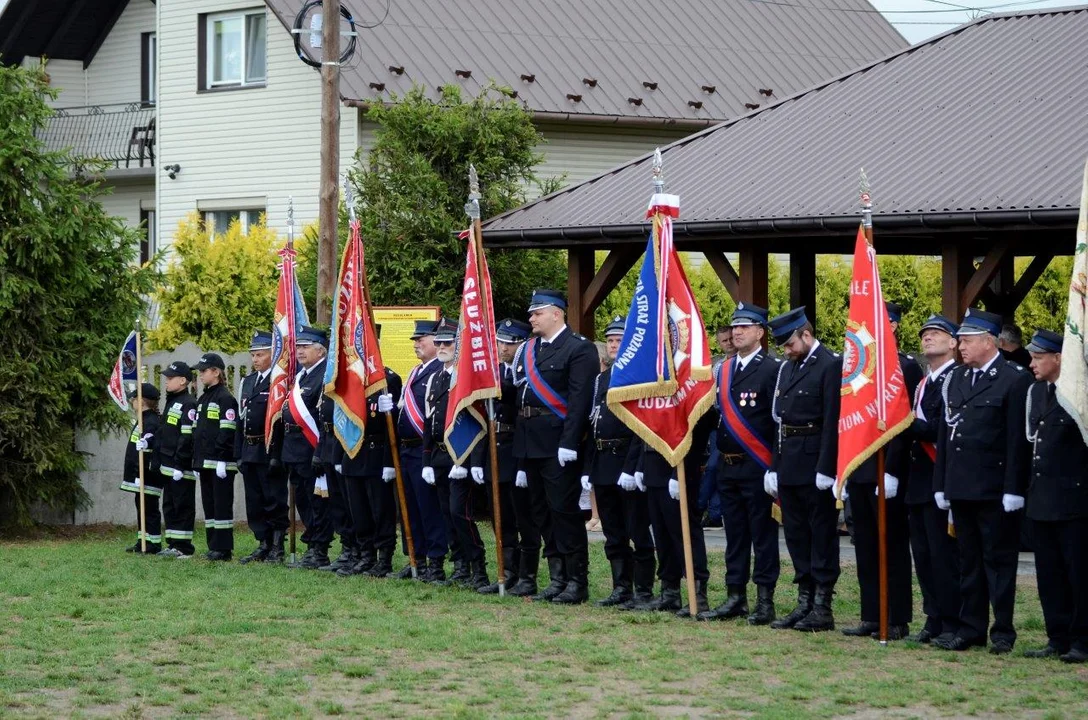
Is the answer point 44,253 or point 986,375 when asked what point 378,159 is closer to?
point 44,253

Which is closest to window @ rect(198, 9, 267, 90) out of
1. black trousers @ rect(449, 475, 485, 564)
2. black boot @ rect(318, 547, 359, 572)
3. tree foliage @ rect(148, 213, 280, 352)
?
tree foliage @ rect(148, 213, 280, 352)

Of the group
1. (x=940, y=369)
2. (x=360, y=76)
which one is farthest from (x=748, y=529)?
(x=360, y=76)

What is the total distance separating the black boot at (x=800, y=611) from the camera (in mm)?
11055

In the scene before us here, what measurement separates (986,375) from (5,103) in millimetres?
11566

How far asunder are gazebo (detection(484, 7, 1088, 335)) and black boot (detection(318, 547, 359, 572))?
12.9ft

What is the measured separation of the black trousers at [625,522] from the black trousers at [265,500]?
4.07m

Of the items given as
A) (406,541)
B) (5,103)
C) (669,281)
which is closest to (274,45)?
(5,103)

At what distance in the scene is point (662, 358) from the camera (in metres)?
11.8

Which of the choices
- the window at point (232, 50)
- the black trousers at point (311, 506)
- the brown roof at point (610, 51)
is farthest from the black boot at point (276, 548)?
the window at point (232, 50)

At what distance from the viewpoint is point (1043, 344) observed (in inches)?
385

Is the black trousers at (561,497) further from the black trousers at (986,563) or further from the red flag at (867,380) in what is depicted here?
the black trousers at (986,563)

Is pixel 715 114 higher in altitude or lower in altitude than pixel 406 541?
higher

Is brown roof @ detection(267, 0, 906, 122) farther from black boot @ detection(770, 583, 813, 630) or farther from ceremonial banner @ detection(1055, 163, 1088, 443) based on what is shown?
ceremonial banner @ detection(1055, 163, 1088, 443)

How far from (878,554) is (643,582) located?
208 cm
